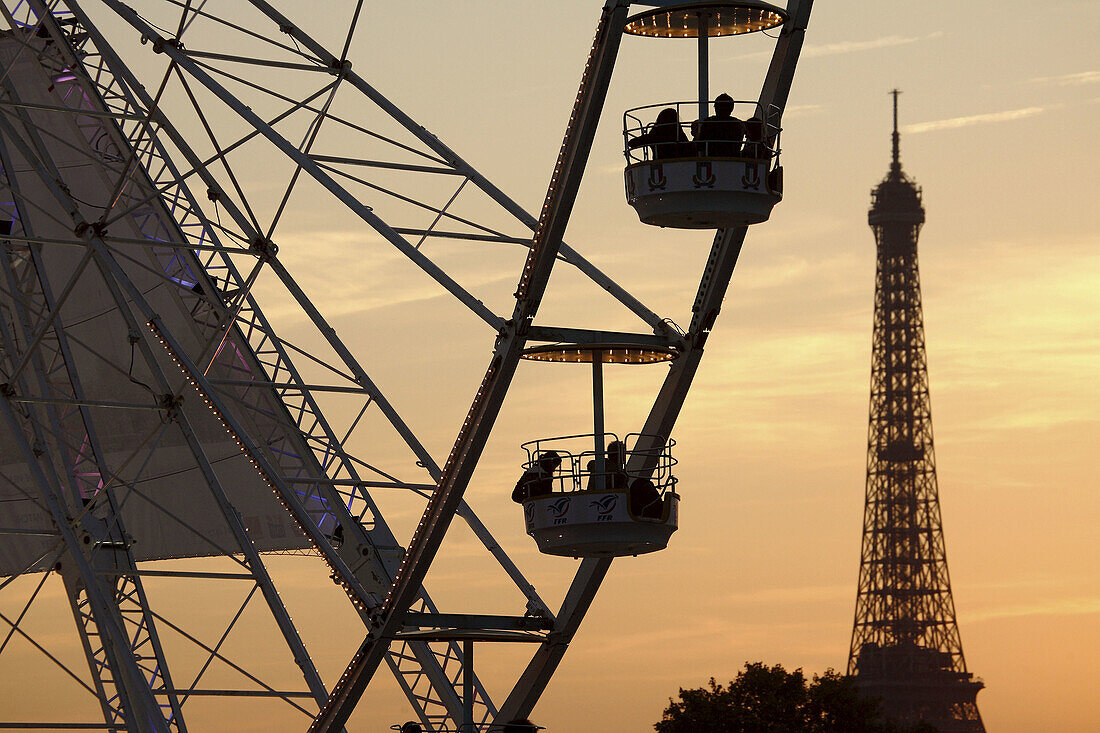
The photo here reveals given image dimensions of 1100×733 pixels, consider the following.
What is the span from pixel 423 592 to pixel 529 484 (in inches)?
502

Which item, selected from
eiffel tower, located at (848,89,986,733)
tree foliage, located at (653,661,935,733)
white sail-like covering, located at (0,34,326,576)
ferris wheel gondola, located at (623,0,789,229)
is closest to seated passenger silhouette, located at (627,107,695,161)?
ferris wheel gondola, located at (623,0,789,229)

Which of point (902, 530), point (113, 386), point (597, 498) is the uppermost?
point (902, 530)

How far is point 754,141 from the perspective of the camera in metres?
35.6

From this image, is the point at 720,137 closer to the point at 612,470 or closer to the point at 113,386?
the point at 612,470

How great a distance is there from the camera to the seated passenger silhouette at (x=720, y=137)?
1393 inches

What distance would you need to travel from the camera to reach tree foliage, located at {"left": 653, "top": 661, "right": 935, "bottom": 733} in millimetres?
76750

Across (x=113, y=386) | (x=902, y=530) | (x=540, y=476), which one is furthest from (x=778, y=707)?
(x=902, y=530)

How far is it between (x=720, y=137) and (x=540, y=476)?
6.68 m

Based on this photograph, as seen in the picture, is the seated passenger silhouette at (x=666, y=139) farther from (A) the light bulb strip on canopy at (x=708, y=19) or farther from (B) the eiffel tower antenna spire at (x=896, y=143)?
(B) the eiffel tower antenna spire at (x=896, y=143)

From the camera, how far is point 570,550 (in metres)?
38.5

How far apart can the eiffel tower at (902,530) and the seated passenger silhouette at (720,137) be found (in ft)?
370

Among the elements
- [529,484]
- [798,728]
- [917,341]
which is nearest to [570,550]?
[529,484]

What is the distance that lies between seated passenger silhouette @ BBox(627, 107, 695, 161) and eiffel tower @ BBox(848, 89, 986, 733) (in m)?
113

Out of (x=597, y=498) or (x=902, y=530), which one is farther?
(x=902, y=530)
